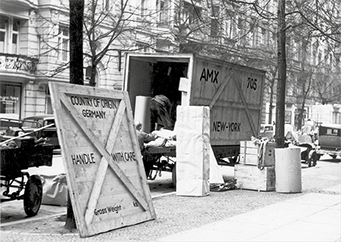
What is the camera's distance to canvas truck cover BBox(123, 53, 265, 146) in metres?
14.2

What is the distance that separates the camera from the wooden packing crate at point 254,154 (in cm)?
1380

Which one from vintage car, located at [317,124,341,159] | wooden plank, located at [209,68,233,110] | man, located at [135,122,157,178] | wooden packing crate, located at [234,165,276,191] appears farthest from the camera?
vintage car, located at [317,124,341,159]

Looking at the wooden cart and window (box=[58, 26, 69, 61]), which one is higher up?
window (box=[58, 26, 69, 61])

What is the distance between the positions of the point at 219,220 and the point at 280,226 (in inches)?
40.7

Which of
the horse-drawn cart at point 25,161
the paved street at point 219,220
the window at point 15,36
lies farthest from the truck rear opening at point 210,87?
the window at point 15,36

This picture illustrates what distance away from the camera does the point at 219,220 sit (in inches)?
373

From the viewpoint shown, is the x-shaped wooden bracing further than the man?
No

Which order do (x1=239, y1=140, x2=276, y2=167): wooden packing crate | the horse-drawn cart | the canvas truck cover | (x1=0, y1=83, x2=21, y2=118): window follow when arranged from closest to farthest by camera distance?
1. the horse-drawn cart
2. (x1=239, y1=140, x2=276, y2=167): wooden packing crate
3. the canvas truck cover
4. (x1=0, y1=83, x2=21, y2=118): window

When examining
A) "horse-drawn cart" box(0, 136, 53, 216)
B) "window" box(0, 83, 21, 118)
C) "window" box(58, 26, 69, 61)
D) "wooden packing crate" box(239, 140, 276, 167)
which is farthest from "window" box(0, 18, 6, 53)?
"horse-drawn cart" box(0, 136, 53, 216)

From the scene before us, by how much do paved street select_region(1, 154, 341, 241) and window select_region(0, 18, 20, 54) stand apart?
20.4 metres

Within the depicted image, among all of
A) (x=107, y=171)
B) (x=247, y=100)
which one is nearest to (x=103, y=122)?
(x=107, y=171)

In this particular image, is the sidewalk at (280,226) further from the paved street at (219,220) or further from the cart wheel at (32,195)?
the cart wheel at (32,195)

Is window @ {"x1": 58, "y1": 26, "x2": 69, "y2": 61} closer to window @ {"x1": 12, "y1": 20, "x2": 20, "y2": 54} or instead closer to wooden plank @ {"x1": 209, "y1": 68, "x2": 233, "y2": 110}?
window @ {"x1": 12, "y1": 20, "x2": 20, "y2": 54}

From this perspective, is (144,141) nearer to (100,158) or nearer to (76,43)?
(76,43)
